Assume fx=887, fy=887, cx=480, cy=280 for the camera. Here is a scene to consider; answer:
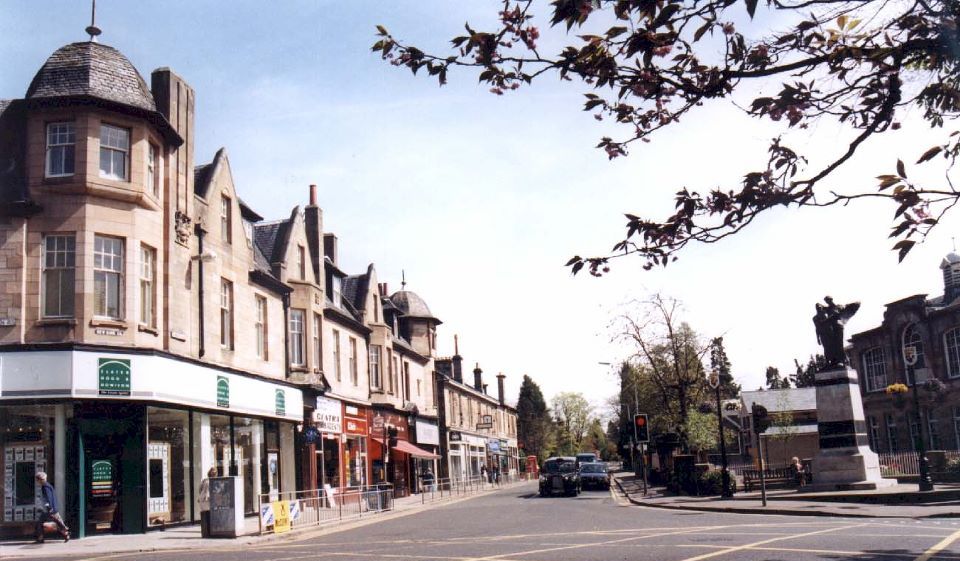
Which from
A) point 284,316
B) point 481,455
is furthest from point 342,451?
point 481,455

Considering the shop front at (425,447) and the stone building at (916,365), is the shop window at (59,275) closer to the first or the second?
the shop front at (425,447)

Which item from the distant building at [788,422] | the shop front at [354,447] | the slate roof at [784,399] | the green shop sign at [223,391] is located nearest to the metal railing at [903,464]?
the shop front at [354,447]

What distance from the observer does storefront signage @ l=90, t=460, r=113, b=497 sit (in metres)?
22.0

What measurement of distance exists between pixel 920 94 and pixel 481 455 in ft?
239

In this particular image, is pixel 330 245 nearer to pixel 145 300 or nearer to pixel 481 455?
pixel 145 300

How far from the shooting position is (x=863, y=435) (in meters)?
28.7

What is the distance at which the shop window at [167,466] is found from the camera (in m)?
23.4

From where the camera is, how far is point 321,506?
2605 centimetres

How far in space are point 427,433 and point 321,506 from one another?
96.4 feet

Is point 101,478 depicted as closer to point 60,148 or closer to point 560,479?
point 60,148

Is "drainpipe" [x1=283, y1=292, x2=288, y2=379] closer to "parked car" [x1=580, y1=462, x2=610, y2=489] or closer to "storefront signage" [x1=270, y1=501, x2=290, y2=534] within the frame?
"storefront signage" [x1=270, y1=501, x2=290, y2=534]

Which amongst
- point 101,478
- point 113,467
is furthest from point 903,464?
point 101,478

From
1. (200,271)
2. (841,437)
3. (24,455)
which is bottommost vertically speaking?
(841,437)

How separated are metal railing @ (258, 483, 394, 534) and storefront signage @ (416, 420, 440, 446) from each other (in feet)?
63.9
